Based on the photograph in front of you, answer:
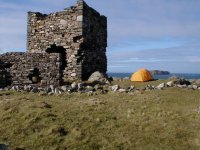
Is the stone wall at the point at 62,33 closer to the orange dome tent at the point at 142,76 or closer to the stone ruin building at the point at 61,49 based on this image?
the stone ruin building at the point at 61,49

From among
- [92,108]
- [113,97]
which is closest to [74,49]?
[113,97]

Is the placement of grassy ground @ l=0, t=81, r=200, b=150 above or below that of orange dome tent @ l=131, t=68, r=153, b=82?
below

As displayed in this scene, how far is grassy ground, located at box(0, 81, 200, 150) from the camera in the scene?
56.2 ft

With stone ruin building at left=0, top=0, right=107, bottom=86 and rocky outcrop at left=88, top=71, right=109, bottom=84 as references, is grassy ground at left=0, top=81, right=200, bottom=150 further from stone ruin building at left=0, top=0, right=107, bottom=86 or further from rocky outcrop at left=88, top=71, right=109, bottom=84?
rocky outcrop at left=88, top=71, right=109, bottom=84

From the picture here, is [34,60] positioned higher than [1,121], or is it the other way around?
[34,60]

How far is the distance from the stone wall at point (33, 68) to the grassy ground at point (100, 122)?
5.98 m

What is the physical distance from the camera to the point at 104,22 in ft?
130

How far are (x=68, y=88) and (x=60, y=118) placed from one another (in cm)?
781

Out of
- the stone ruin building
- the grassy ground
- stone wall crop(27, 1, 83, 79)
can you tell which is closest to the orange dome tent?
the stone ruin building

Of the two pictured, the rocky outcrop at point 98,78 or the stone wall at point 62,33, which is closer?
the rocky outcrop at point 98,78

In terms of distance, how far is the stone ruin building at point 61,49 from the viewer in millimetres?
30750

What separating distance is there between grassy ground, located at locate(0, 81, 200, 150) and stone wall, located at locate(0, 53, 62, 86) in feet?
19.6

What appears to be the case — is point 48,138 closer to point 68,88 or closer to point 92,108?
point 92,108

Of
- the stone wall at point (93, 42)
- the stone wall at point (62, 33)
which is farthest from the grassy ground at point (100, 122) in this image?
Result: the stone wall at point (93, 42)
